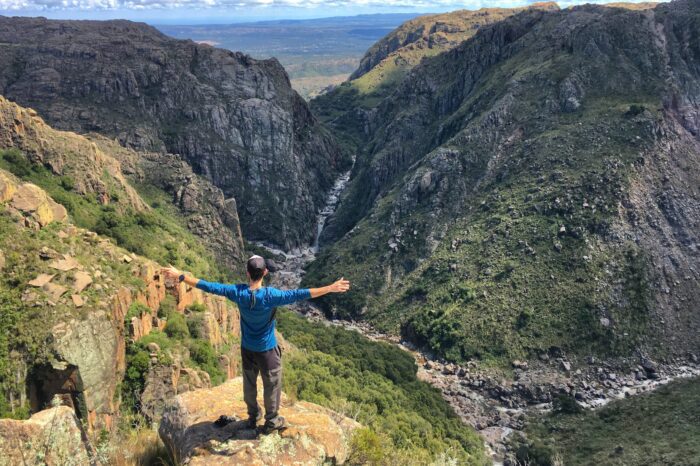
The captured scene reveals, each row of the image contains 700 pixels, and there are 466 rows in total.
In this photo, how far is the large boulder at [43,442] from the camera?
9.23 m

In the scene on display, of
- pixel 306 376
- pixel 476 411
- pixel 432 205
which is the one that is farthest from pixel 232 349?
pixel 432 205

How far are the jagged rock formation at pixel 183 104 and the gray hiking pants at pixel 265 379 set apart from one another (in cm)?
10024

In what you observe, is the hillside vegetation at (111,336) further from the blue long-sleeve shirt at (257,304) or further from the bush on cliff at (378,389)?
the blue long-sleeve shirt at (257,304)

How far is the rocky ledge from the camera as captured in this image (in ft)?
33.9

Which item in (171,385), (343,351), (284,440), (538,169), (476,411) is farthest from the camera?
(538,169)

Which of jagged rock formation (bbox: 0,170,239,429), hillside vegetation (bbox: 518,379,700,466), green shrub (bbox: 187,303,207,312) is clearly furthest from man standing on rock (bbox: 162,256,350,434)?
hillside vegetation (bbox: 518,379,700,466)

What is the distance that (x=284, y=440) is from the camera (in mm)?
10742

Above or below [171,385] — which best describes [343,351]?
below

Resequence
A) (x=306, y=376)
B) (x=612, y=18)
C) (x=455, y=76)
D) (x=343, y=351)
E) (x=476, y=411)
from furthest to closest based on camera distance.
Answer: (x=455, y=76) → (x=612, y=18) → (x=343, y=351) → (x=476, y=411) → (x=306, y=376)

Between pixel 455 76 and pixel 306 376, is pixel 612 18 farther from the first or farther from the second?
pixel 306 376

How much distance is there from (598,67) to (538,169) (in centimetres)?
2336

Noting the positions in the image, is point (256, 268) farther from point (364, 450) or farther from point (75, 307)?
point (75, 307)

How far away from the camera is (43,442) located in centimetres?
967

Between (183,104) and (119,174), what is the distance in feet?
200
